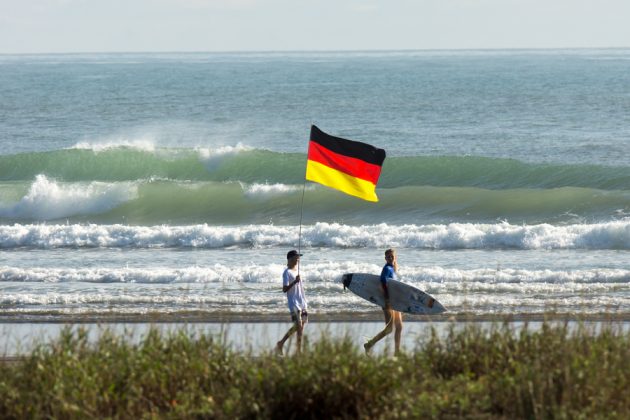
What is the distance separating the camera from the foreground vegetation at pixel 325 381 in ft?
30.8

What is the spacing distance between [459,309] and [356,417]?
8152mm

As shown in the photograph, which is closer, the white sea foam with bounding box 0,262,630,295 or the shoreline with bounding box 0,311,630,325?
the shoreline with bounding box 0,311,630,325

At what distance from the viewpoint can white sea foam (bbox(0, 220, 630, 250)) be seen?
25.1 m

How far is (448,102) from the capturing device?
228 feet

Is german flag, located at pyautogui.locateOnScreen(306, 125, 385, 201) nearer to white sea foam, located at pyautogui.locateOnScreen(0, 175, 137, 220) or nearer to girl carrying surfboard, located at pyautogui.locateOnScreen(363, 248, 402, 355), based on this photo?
girl carrying surfboard, located at pyautogui.locateOnScreen(363, 248, 402, 355)

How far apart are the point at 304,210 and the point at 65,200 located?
311 inches

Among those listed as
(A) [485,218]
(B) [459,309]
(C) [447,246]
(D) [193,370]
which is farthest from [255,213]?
(D) [193,370]

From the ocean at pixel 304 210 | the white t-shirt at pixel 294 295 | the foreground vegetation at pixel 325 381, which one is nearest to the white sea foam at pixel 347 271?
the ocean at pixel 304 210

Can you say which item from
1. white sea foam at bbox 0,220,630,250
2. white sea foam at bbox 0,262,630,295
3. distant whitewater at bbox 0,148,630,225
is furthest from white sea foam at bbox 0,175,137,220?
white sea foam at bbox 0,262,630,295

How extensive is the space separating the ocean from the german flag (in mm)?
2507

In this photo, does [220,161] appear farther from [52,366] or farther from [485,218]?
[52,366]

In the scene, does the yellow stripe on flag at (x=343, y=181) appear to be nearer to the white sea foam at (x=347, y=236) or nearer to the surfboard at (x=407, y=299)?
the surfboard at (x=407, y=299)

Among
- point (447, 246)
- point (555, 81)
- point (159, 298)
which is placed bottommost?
point (159, 298)

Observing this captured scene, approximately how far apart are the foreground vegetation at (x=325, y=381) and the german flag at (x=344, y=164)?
16.5ft
